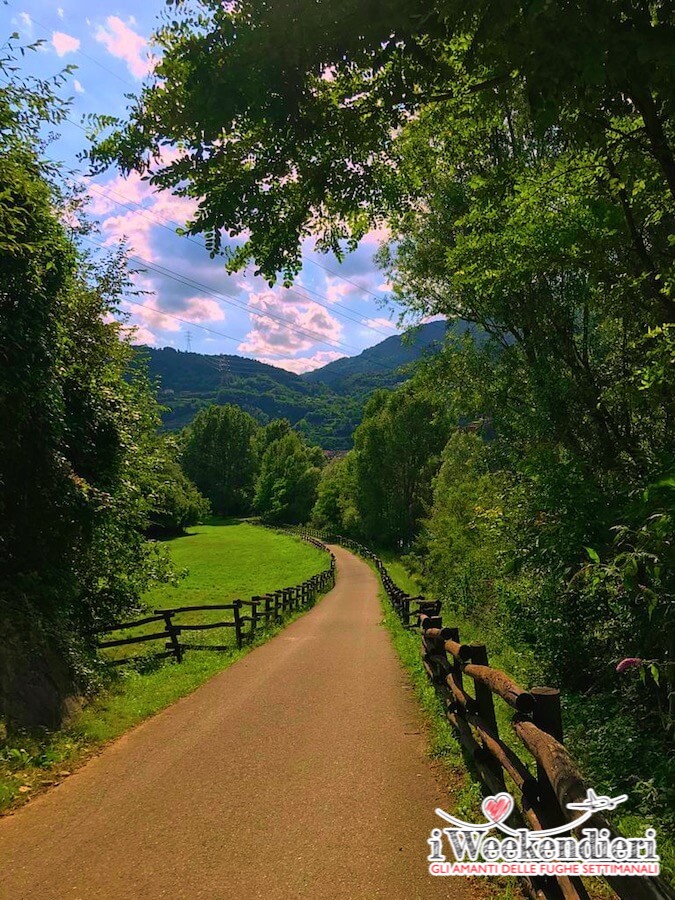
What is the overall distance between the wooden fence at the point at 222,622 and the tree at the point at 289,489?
171 feet

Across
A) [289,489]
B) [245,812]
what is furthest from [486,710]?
[289,489]

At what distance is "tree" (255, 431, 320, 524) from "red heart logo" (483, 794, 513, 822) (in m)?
78.7

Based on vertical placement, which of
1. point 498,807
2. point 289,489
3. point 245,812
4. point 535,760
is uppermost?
point 289,489

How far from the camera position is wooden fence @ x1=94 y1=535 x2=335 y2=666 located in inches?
427

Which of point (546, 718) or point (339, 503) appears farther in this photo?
point (339, 503)

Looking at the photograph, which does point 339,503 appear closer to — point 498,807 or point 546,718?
point 498,807

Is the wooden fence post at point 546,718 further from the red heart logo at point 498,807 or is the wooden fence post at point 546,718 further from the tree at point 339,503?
the tree at point 339,503

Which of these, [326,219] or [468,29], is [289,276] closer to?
[326,219]

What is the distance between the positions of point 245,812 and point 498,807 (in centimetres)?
220

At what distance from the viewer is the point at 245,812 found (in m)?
4.50

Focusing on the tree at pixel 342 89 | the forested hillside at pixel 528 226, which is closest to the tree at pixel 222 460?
the forested hillside at pixel 528 226

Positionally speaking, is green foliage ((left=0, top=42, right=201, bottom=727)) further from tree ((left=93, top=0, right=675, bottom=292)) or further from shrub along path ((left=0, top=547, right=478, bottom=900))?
tree ((left=93, top=0, right=675, bottom=292))

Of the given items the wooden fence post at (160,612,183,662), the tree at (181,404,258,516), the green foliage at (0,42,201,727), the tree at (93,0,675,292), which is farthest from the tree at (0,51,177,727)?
the tree at (181,404,258,516)

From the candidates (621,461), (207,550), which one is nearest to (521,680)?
(621,461)
